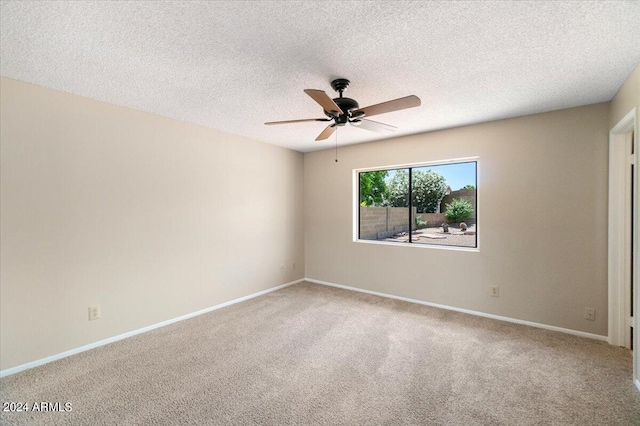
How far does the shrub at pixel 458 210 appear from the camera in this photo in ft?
12.1

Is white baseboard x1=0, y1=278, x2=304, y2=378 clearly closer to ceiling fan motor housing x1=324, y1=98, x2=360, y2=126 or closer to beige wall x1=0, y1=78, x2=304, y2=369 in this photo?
beige wall x1=0, y1=78, x2=304, y2=369

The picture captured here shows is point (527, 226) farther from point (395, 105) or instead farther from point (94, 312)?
point (94, 312)

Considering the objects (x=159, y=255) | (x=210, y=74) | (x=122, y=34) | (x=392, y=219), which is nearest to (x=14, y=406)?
(x=159, y=255)

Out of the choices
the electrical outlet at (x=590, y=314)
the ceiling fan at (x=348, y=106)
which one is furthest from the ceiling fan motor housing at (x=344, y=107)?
the electrical outlet at (x=590, y=314)

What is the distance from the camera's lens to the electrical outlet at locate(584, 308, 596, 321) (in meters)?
2.79

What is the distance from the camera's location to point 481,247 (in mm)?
3426

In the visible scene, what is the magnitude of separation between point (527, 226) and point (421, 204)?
1308 mm

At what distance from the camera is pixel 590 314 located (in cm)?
281

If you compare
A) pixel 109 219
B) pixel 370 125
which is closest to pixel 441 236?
pixel 370 125

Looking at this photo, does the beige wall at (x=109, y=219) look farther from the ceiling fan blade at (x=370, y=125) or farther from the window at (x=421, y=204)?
the ceiling fan blade at (x=370, y=125)

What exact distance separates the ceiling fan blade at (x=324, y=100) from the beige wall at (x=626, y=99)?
220 cm

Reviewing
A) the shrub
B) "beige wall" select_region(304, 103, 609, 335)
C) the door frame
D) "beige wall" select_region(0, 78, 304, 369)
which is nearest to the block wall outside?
"beige wall" select_region(304, 103, 609, 335)

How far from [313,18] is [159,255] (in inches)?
114

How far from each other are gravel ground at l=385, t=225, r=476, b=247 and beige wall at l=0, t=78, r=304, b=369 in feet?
7.63
